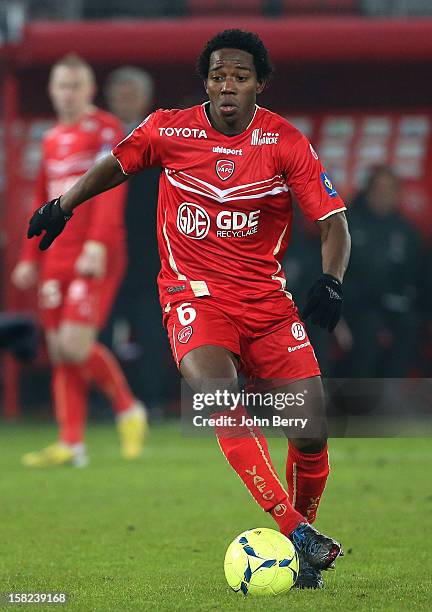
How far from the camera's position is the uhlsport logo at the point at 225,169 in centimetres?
569

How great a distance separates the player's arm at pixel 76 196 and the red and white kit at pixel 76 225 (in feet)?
13.4

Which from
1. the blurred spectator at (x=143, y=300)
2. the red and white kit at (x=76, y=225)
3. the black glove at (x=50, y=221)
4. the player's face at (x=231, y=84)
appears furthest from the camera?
the blurred spectator at (x=143, y=300)

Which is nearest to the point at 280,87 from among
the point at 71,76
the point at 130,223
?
the point at 130,223

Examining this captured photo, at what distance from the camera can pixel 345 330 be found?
13.3m

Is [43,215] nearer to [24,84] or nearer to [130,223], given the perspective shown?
[130,223]

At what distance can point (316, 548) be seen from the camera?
527 centimetres

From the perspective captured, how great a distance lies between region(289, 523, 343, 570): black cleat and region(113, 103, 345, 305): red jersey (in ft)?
3.27

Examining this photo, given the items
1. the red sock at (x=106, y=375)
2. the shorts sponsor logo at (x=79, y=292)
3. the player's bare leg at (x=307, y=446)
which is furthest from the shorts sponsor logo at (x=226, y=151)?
the red sock at (x=106, y=375)

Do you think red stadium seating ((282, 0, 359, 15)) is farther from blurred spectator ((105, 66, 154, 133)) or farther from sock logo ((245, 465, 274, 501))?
sock logo ((245, 465, 274, 501))

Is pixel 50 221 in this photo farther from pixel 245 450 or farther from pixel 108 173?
pixel 245 450

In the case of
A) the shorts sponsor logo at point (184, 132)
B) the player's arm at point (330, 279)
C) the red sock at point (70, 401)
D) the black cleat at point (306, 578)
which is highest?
the shorts sponsor logo at point (184, 132)

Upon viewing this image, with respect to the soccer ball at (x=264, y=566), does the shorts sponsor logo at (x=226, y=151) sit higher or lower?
higher

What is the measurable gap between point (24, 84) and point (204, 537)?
7943mm

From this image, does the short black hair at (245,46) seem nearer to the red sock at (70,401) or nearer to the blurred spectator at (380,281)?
the red sock at (70,401)
